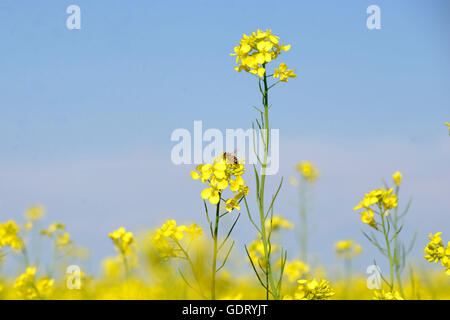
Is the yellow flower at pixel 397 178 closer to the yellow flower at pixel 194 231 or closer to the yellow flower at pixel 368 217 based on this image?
the yellow flower at pixel 368 217

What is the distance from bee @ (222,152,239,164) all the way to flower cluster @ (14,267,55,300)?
5.95 ft

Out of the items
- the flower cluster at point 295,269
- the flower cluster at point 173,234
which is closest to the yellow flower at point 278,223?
the flower cluster at point 295,269

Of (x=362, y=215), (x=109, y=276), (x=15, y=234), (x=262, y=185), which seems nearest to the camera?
(x=262, y=185)

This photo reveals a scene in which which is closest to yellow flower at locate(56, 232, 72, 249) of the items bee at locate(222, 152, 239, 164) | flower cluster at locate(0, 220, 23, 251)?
flower cluster at locate(0, 220, 23, 251)

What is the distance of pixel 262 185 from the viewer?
1.77 meters

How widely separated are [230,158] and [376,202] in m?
1.13

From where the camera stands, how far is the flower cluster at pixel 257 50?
182cm

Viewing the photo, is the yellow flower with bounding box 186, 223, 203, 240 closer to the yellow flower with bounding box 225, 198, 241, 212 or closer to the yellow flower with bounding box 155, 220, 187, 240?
the yellow flower with bounding box 155, 220, 187, 240

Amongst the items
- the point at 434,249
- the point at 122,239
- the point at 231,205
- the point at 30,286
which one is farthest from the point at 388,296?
the point at 30,286

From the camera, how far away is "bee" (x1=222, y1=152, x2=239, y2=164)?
1.74m

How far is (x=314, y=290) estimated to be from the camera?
2.13 m
